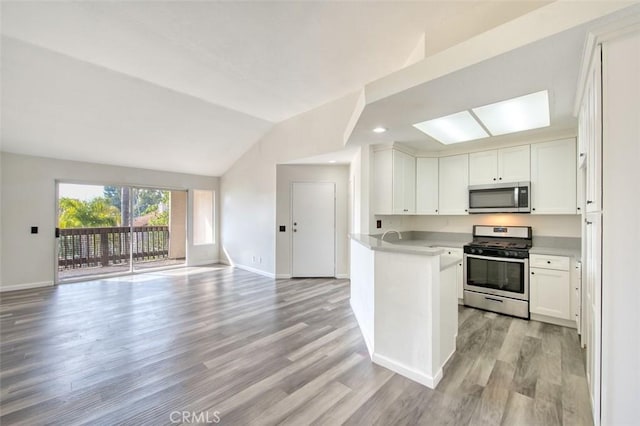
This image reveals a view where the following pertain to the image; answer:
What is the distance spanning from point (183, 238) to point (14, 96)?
4.03 metres

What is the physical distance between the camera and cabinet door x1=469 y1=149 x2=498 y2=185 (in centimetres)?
379

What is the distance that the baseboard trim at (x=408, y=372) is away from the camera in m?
2.08

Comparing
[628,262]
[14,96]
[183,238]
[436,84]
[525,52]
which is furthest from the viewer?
[183,238]

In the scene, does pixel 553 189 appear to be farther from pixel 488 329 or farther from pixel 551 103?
pixel 488 329

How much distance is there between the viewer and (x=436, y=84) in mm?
1904

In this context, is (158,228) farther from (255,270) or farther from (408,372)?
(408,372)

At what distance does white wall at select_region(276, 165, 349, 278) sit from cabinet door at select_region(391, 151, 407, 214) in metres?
1.65

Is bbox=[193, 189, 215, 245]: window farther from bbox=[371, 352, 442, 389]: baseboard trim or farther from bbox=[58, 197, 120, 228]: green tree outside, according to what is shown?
bbox=[371, 352, 442, 389]: baseboard trim

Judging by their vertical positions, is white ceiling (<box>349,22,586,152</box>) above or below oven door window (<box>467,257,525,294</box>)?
above

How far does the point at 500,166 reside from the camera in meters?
3.74

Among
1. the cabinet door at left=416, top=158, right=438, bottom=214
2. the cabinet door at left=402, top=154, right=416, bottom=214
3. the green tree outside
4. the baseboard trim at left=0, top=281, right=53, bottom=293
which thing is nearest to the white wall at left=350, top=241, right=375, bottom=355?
the cabinet door at left=402, top=154, right=416, bottom=214

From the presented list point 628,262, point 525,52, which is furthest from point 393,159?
point 628,262

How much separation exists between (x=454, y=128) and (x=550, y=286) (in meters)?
2.16

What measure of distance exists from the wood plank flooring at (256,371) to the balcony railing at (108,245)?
1.86 meters
